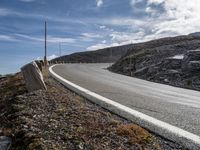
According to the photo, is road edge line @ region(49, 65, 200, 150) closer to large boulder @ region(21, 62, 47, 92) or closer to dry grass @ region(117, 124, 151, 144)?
dry grass @ region(117, 124, 151, 144)

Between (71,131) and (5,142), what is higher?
(71,131)

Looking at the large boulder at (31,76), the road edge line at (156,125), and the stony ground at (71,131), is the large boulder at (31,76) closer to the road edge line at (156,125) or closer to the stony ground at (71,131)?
the road edge line at (156,125)

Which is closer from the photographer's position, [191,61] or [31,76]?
[31,76]

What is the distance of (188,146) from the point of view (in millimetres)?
6004

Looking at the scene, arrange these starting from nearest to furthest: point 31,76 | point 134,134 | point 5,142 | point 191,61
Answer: point 134,134 < point 5,142 < point 31,76 < point 191,61

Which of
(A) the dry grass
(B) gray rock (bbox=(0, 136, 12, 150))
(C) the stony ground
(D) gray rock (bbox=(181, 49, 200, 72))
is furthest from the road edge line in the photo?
(D) gray rock (bbox=(181, 49, 200, 72))

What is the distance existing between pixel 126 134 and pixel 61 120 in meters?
1.77

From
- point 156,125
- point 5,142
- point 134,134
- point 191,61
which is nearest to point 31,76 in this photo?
point 5,142

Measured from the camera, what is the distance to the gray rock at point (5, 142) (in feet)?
21.2

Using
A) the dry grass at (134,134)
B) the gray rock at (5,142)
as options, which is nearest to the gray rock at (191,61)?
the dry grass at (134,134)

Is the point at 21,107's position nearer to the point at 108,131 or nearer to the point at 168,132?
the point at 108,131

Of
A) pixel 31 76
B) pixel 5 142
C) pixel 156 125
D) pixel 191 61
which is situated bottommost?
pixel 5 142

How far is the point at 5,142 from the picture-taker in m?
6.69

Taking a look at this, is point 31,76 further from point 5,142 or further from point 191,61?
point 191,61
